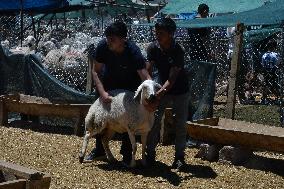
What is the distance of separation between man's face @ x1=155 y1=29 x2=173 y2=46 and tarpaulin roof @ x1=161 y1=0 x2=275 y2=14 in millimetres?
12053

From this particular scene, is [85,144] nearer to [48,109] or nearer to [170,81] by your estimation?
[170,81]

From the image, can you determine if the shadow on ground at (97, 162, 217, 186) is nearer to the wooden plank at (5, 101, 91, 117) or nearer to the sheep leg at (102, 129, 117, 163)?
the sheep leg at (102, 129, 117, 163)

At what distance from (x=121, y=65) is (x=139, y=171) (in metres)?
1.27

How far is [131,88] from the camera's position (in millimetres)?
7500

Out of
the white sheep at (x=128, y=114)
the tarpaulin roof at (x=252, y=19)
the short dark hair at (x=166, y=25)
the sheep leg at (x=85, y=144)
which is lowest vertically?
the sheep leg at (x=85, y=144)

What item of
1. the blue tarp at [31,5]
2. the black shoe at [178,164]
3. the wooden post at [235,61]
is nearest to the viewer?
the black shoe at [178,164]

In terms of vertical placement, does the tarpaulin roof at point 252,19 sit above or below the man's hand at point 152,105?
above

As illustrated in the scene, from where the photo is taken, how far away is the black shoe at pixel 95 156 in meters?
7.76

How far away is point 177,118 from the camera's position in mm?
7375

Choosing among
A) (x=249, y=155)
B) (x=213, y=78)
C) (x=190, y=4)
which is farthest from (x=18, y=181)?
(x=190, y=4)

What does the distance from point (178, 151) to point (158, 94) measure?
0.92 m

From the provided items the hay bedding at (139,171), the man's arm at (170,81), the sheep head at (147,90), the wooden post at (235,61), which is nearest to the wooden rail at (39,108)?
the hay bedding at (139,171)

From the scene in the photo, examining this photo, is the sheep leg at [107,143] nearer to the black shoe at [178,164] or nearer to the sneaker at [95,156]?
the sneaker at [95,156]

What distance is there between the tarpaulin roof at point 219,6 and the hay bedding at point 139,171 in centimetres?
1126
